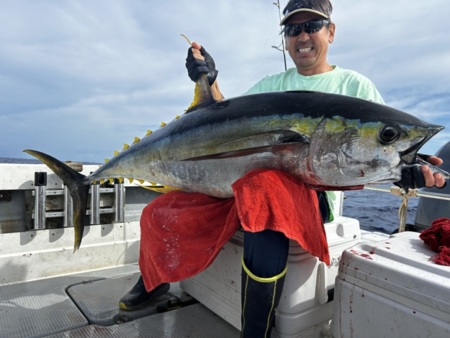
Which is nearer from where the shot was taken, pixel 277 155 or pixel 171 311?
pixel 277 155

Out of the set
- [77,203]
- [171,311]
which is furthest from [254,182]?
[77,203]

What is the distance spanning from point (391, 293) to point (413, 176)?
525 mm

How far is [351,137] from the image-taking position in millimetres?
1599

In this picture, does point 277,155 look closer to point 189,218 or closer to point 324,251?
point 324,251

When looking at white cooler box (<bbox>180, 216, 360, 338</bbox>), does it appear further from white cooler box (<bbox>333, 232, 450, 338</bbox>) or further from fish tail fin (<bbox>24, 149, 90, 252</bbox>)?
fish tail fin (<bbox>24, 149, 90, 252</bbox>)

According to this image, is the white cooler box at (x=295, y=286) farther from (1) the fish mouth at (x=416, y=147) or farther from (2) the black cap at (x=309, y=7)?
(2) the black cap at (x=309, y=7)

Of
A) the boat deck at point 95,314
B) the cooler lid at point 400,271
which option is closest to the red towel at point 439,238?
the cooler lid at point 400,271

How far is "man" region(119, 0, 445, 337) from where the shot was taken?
169 centimetres

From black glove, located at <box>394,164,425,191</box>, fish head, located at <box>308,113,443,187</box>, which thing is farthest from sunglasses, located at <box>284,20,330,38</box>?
black glove, located at <box>394,164,425,191</box>

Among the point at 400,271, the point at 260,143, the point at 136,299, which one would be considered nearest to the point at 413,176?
the point at 400,271

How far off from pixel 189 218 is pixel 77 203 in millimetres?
1056

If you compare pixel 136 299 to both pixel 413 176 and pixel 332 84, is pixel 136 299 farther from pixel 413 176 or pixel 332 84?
pixel 332 84

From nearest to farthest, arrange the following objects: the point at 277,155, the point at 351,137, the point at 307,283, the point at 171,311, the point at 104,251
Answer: the point at 351,137
the point at 277,155
the point at 307,283
the point at 171,311
the point at 104,251

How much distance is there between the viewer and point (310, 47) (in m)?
2.60
